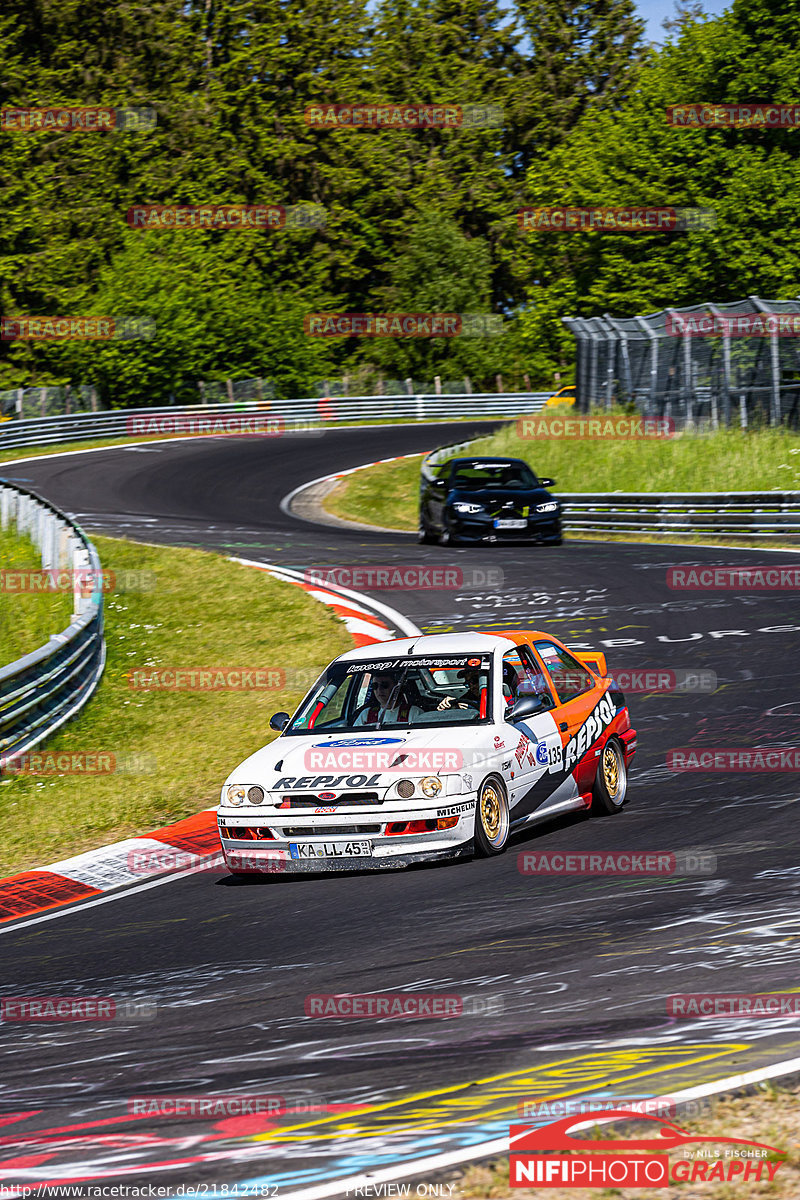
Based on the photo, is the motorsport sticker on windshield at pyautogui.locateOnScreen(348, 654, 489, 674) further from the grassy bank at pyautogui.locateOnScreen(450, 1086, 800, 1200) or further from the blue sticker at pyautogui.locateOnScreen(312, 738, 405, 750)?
the grassy bank at pyautogui.locateOnScreen(450, 1086, 800, 1200)

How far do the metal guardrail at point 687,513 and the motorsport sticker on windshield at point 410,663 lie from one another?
51.5 feet

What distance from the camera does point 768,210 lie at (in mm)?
47156

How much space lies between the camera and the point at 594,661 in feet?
38.4

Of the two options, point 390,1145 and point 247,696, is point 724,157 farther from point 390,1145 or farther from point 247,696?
point 390,1145

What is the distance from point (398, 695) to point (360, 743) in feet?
2.42

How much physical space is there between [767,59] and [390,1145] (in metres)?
48.7

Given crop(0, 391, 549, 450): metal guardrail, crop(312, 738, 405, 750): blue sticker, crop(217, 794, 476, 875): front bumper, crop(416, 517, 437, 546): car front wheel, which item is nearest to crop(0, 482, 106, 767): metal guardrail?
crop(312, 738, 405, 750): blue sticker

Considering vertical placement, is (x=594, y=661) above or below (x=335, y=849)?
above

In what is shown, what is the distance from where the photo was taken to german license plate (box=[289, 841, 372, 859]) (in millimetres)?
8922

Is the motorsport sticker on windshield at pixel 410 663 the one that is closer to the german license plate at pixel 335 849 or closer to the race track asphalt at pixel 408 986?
the race track asphalt at pixel 408 986

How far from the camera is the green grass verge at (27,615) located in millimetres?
16188

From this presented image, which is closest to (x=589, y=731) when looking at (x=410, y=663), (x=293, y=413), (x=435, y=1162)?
(x=410, y=663)

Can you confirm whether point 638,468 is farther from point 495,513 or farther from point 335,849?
point 335,849

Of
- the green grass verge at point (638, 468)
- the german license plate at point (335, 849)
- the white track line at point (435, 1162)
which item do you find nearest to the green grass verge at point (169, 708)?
the german license plate at point (335, 849)
